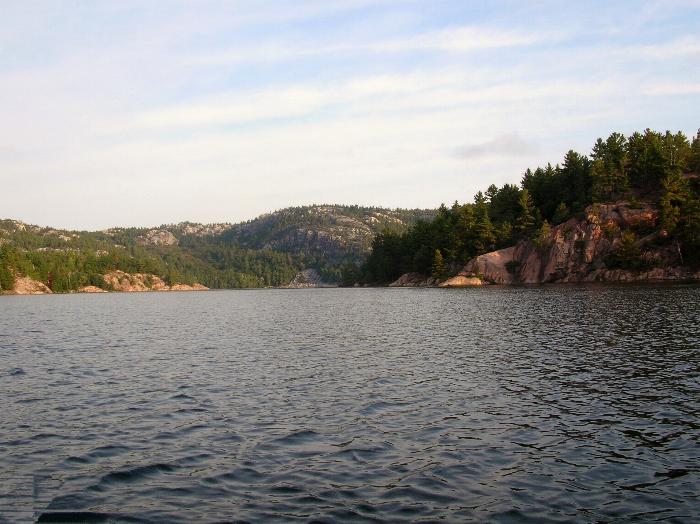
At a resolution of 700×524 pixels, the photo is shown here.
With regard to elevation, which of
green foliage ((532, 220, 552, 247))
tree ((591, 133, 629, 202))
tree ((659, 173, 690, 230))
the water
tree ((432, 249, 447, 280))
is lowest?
the water

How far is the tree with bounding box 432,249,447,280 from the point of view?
186m

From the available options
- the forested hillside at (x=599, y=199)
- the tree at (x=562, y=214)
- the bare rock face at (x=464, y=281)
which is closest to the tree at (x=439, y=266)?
the forested hillside at (x=599, y=199)

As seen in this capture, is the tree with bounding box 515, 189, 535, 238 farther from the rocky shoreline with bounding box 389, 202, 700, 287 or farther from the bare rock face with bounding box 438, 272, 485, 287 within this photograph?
the bare rock face with bounding box 438, 272, 485, 287

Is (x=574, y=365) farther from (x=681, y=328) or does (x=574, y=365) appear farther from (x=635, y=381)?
(x=681, y=328)

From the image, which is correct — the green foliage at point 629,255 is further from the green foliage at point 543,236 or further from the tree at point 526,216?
the tree at point 526,216

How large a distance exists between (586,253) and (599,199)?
1862 cm

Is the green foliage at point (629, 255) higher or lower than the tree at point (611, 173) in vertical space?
lower

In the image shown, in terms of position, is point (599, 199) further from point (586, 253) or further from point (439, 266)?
point (439, 266)

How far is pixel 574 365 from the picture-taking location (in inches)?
1383

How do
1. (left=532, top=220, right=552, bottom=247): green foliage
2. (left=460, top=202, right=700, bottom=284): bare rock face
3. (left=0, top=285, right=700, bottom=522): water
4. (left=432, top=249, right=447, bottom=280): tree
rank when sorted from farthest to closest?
(left=432, top=249, right=447, bottom=280): tree < (left=532, top=220, right=552, bottom=247): green foliage < (left=460, top=202, right=700, bottom=284): bare rock face < (left=0, top=285, right=700, bottom=522): water

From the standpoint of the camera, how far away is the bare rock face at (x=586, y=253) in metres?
135

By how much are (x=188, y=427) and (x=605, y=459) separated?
16490 mm

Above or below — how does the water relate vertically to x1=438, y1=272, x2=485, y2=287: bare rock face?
below

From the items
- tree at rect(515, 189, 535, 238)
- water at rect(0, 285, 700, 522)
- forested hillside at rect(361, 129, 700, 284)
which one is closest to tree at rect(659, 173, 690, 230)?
forested hillside at rect(361, 129, 700, 284)
